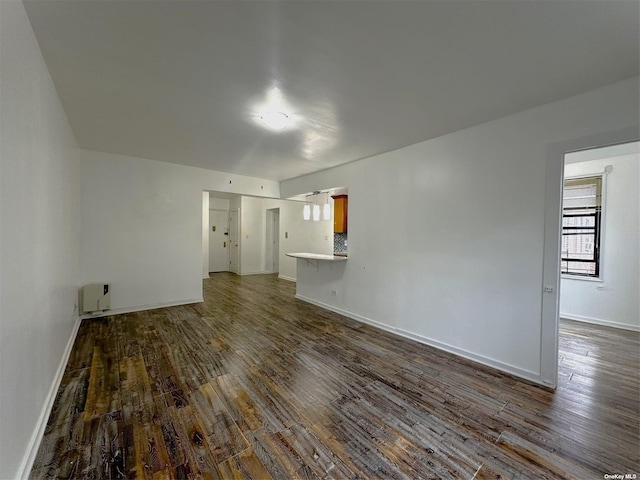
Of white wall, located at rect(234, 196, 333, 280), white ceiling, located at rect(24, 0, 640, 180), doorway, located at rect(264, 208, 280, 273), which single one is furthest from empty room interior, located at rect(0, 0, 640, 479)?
doorway, located at rect(264, 208, 280, 273)

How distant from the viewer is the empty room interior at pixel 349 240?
1.56 m

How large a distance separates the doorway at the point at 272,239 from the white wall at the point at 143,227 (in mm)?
3841

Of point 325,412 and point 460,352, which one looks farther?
point 460,352

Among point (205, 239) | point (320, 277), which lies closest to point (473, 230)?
point (320, 277)

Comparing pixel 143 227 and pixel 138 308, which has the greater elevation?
pixel 143 227

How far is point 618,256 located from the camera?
414cm

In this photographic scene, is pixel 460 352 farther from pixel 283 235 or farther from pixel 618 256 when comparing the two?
pixel 283 235

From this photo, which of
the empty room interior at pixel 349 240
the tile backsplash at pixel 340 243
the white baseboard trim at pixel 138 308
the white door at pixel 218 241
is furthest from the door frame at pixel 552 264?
the white door at pixel 218 241

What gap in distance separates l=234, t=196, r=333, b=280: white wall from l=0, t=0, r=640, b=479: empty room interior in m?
2.46

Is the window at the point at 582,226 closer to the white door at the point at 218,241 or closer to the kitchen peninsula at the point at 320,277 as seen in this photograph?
the kitchen peninsula at the point at 320,277

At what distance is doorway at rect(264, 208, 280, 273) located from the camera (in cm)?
928

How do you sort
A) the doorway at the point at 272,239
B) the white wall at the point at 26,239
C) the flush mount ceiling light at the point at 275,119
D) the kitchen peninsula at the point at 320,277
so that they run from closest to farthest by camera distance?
the white wall at the point at 26,239 < the flush mount ceiling light at the point at 275,119 < the kitchen peninsula at the point at 320,277 < the doorway at the point at 272,239

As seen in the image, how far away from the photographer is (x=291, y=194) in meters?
5.94

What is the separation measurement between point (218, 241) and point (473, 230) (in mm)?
8461
